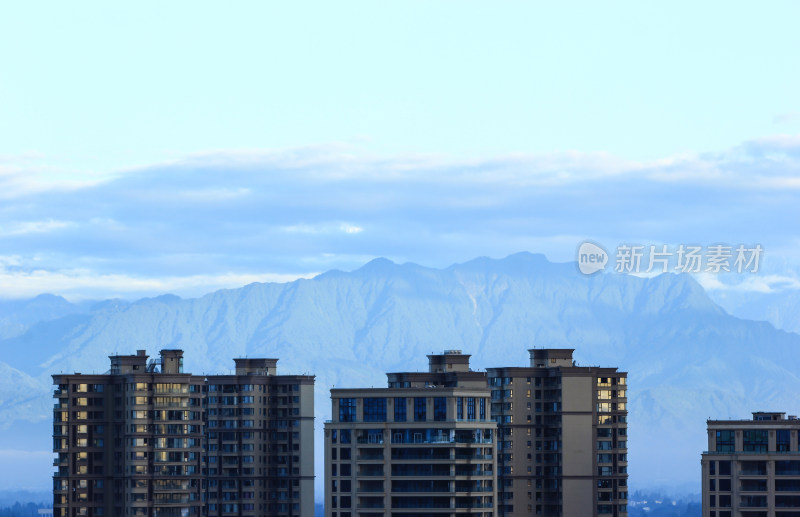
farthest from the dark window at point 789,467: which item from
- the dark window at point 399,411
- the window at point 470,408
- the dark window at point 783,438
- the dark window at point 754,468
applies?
the dark window at point 399,411

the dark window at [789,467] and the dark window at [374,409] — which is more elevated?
the dark window at [374,409]

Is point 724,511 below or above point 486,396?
below

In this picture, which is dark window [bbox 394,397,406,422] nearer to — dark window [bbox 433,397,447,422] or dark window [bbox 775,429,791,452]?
dark window [bbox 433,397,447,422]

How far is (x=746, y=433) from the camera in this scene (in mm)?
196875

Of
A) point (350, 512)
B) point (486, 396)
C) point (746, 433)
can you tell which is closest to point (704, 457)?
point (746, 433)

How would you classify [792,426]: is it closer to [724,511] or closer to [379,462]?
[724,511]

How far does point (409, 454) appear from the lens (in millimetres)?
169875

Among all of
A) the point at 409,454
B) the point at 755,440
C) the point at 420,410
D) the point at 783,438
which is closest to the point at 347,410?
the point at 420,410

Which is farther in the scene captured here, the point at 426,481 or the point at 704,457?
the point at 704,457

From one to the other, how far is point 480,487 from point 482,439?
5.04 meters

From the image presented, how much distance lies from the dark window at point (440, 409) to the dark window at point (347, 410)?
8.54 m

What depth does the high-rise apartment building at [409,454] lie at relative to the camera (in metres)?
169

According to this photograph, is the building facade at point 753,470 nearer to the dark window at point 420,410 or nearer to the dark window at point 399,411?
the dark window at point 420,410

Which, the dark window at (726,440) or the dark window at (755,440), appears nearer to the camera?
the dark window at (755,440)
